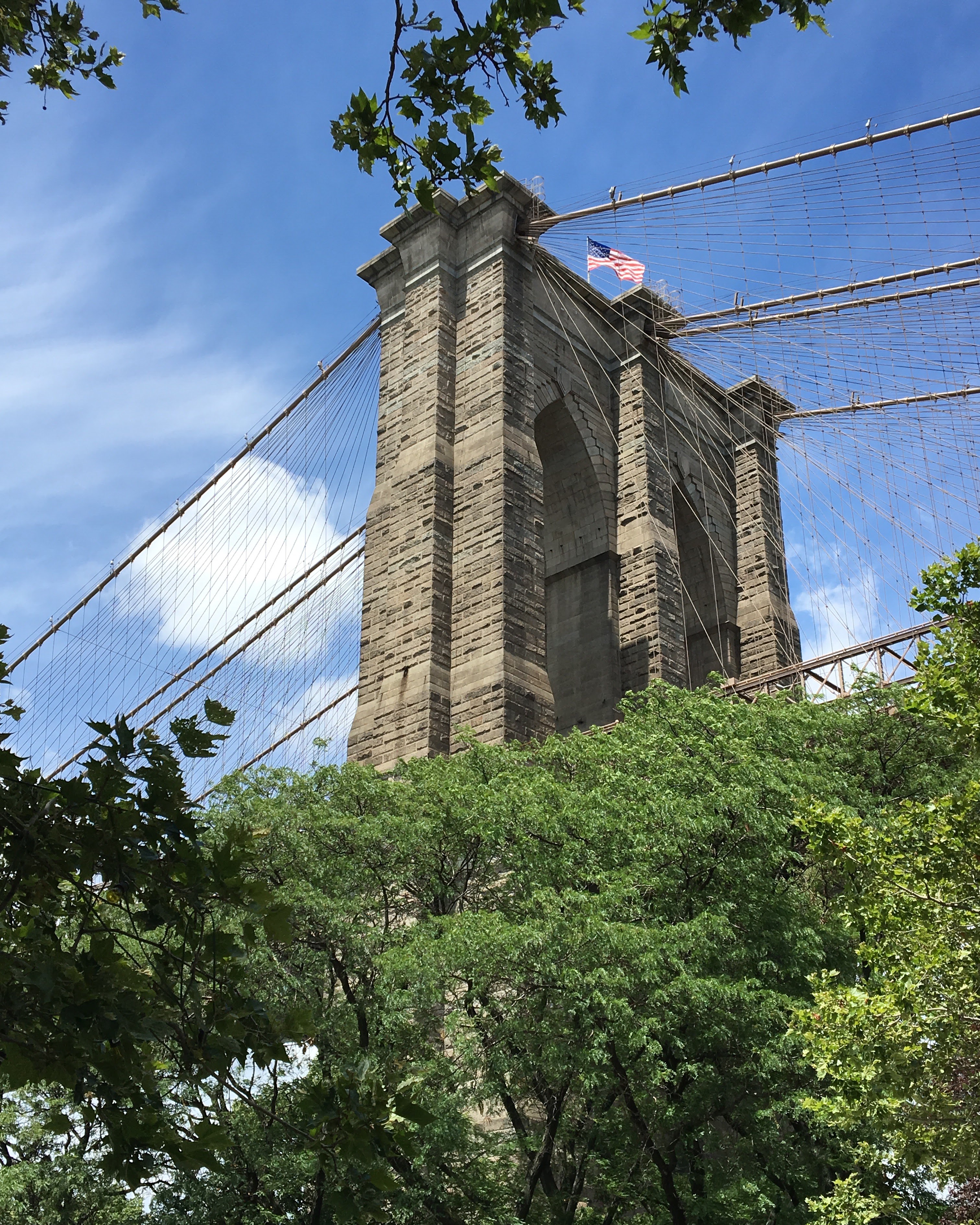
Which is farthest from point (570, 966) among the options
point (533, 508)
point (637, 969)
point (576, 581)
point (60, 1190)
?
point (576, 581)

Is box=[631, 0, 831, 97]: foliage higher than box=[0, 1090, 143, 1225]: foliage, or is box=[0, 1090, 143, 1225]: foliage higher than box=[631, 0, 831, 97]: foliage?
box=[631, 0, 831, 97]: foliage

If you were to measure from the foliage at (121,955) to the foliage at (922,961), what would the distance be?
7.06 m

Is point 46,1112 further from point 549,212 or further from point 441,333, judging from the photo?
A: point 549,212

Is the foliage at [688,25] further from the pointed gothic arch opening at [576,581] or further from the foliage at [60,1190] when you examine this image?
the pointed gothic arch opening at [576,581]

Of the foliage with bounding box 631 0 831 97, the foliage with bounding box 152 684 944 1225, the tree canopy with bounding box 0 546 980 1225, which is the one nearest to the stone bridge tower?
the tree canopy with bounding box 0 546 980 1225

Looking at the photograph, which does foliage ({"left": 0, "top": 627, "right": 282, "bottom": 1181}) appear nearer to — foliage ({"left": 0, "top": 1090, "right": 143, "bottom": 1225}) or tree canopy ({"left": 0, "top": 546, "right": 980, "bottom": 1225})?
tree canopy ({"left": 0, "top": 546, "right": 980, "bottom": 1225})

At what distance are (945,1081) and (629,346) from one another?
875 inches

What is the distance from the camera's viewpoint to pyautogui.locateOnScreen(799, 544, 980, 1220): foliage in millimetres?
9812

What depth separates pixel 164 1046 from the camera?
4242 mm

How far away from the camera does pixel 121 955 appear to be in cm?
446

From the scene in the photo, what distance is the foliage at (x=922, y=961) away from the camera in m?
9.81

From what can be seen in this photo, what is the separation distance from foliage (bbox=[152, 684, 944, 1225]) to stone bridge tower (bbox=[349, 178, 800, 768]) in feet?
21.2

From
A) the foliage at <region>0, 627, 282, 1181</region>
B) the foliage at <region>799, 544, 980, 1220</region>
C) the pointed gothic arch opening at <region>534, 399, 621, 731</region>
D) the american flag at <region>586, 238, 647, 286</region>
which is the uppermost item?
the american flag at <region>586, 238, 647, 286</region>

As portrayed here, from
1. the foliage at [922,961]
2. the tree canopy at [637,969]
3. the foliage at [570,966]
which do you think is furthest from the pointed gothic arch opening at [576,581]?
the foliage at [922,961]
